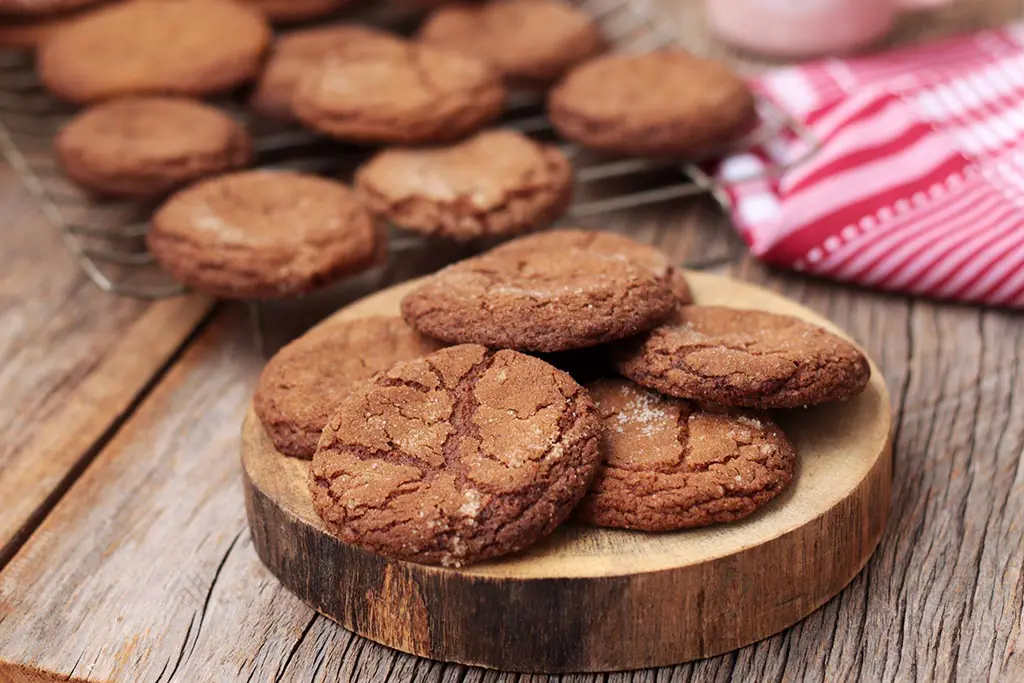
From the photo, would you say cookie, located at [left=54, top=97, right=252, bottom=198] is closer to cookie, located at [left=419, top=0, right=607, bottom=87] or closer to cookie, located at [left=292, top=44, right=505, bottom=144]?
cookie, located at [left=292, top=44, right=505, bottom=144]

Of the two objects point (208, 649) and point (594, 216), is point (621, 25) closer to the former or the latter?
point (594, 216)

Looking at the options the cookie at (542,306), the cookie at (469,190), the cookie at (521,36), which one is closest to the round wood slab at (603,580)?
the cookie at (542,306)

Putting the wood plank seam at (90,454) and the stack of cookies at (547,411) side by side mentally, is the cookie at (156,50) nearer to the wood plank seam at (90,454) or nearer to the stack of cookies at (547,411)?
the wood plank seam at (90,454)

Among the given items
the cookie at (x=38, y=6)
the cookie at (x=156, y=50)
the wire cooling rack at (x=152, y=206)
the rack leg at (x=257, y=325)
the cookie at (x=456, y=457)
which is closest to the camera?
the cookie at (x=456, y=457)

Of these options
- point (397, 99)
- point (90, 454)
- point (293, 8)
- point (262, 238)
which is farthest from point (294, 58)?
point (90, 454)

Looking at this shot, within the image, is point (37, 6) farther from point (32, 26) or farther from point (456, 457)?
point (456, 457)

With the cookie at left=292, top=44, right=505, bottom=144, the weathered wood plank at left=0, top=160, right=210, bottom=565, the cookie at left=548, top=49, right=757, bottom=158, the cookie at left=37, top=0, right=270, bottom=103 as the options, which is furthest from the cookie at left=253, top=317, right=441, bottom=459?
the cookie at left=37, top=0, right=270, bottom=103

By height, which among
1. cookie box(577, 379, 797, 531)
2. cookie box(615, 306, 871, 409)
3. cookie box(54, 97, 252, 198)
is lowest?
cookie box(54, 97, 252, 198)

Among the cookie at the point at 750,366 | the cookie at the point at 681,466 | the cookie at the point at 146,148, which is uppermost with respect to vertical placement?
the cookie at the point at 750,366
